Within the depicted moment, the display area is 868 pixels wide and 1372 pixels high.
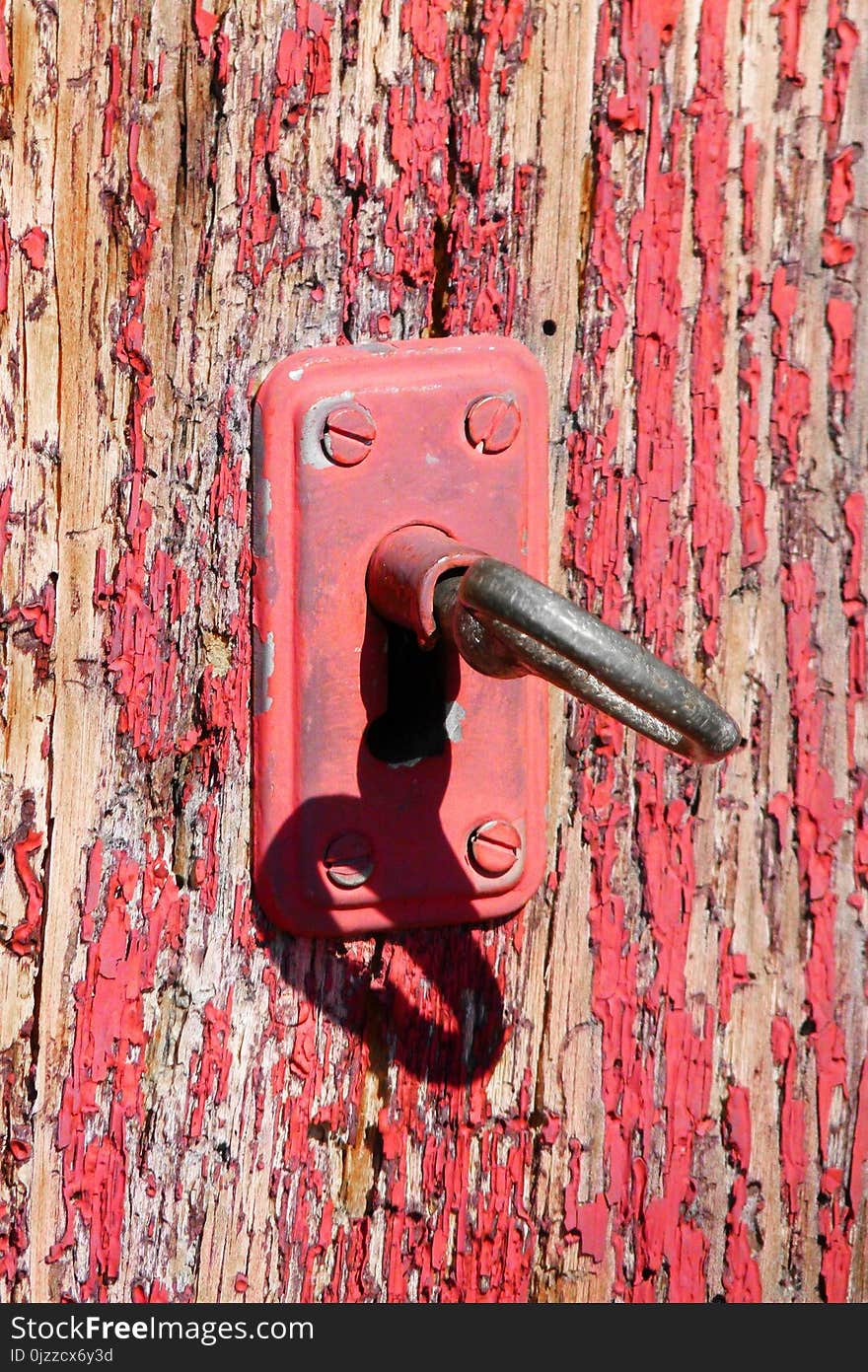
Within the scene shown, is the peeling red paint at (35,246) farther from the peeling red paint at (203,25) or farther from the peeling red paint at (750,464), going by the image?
the peeling red paint at (750,464)

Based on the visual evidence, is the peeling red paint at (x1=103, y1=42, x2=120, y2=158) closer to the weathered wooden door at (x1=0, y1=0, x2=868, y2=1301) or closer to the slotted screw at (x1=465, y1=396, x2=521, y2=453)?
the weathered wooden door at (x1=0, y1=0, x2=868, y2=1301)

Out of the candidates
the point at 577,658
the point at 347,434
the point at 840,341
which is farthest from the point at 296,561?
the point at 840,341

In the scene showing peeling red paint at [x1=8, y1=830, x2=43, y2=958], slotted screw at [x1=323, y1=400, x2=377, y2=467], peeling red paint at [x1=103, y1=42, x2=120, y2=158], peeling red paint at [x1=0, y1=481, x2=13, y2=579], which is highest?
peeling red paint at [x1=103, y1=42, x2=120, y2=158]

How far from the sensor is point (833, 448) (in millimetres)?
730

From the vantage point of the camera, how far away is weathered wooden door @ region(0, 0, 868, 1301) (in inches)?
23.7

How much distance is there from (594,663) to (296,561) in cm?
19

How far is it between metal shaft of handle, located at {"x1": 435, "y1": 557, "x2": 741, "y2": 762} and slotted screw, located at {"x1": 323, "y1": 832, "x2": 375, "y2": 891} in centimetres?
16

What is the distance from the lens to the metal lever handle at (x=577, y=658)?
0.50 metres

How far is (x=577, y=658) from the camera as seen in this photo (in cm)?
50

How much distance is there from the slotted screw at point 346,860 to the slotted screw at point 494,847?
0.20 feet

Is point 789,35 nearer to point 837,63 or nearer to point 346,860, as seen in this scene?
point 837,63

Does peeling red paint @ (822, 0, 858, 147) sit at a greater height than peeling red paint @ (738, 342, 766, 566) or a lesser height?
greater

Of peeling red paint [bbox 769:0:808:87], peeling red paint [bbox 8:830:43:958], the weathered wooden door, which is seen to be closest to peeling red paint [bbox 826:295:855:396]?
the weathered wooden door

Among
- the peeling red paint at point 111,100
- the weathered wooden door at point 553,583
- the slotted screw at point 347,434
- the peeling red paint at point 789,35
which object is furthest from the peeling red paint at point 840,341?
the peeling red paint at point 111,100
